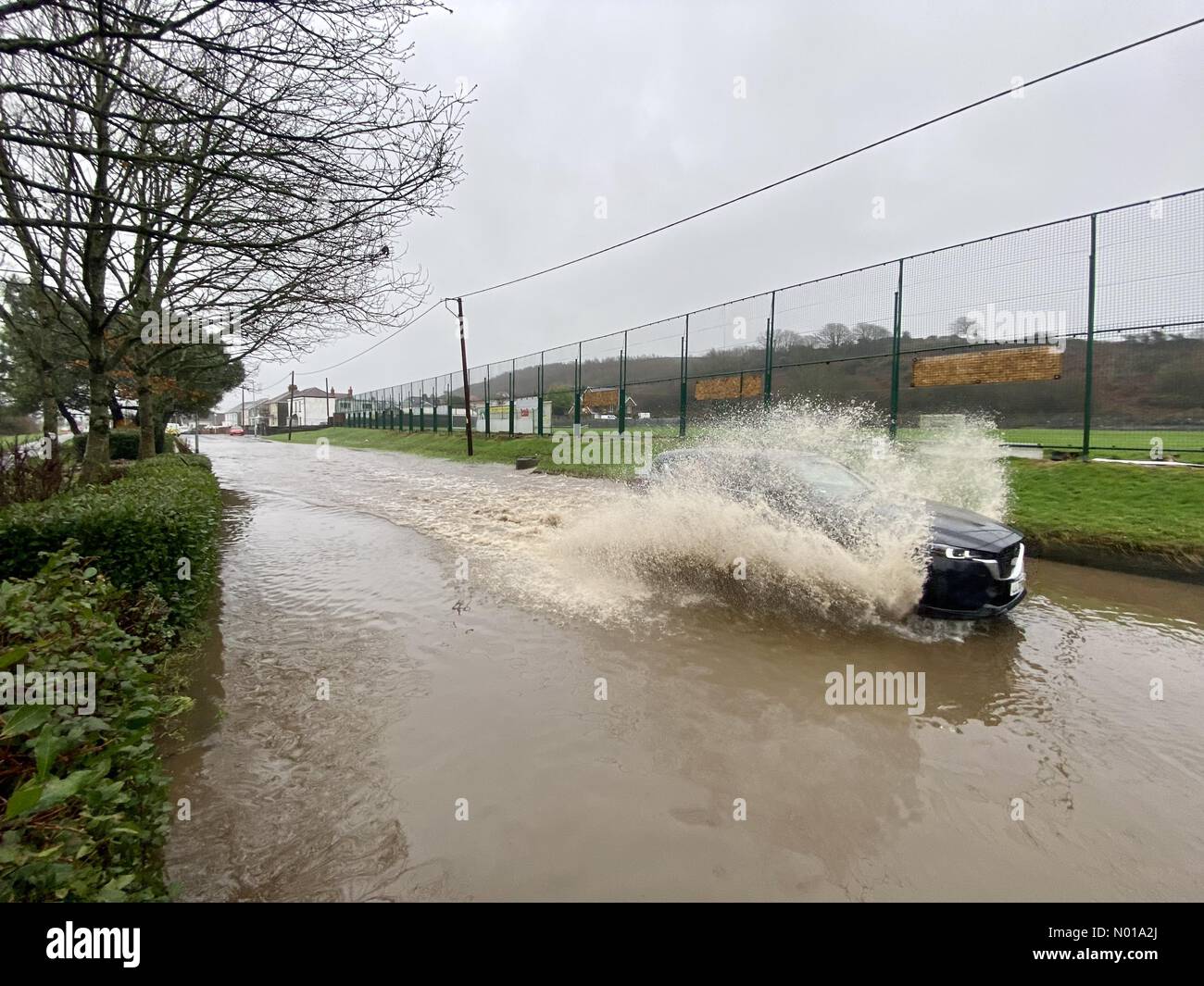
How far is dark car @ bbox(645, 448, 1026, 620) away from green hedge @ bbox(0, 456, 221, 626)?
5014mm

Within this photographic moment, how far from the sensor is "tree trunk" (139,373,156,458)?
14531mm

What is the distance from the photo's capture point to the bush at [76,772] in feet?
5.20

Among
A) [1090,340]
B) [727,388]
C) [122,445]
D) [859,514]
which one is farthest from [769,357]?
[122,445]

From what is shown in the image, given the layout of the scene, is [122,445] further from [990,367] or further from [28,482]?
[990,367]

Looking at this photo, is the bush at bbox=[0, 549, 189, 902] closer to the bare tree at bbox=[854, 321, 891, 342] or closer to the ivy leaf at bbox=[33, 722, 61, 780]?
the ivy leaf at bbox=[33, 722, 61, 780]

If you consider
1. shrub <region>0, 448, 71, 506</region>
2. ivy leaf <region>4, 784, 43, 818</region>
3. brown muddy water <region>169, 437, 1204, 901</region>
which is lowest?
brown muddy water <region>169, 437, 1204, 901</region>

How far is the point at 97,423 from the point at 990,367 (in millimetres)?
16995

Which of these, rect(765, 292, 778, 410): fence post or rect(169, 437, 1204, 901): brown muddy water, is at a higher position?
rect(765, 292, 778, 410): fence post

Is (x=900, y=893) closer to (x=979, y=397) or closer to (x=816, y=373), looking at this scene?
(x=979, y=397)

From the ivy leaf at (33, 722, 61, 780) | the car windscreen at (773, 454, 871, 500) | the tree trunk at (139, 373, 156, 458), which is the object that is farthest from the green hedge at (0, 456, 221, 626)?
the tree trunk at (139, 373, 156, 458)

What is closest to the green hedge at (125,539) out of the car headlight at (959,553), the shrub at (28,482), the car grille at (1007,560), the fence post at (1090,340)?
the shrub at (28,482)

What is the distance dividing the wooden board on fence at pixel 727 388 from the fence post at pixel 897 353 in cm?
432

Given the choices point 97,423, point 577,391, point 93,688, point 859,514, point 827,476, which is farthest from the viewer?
point 577,391

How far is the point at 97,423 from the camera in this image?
1016cm
